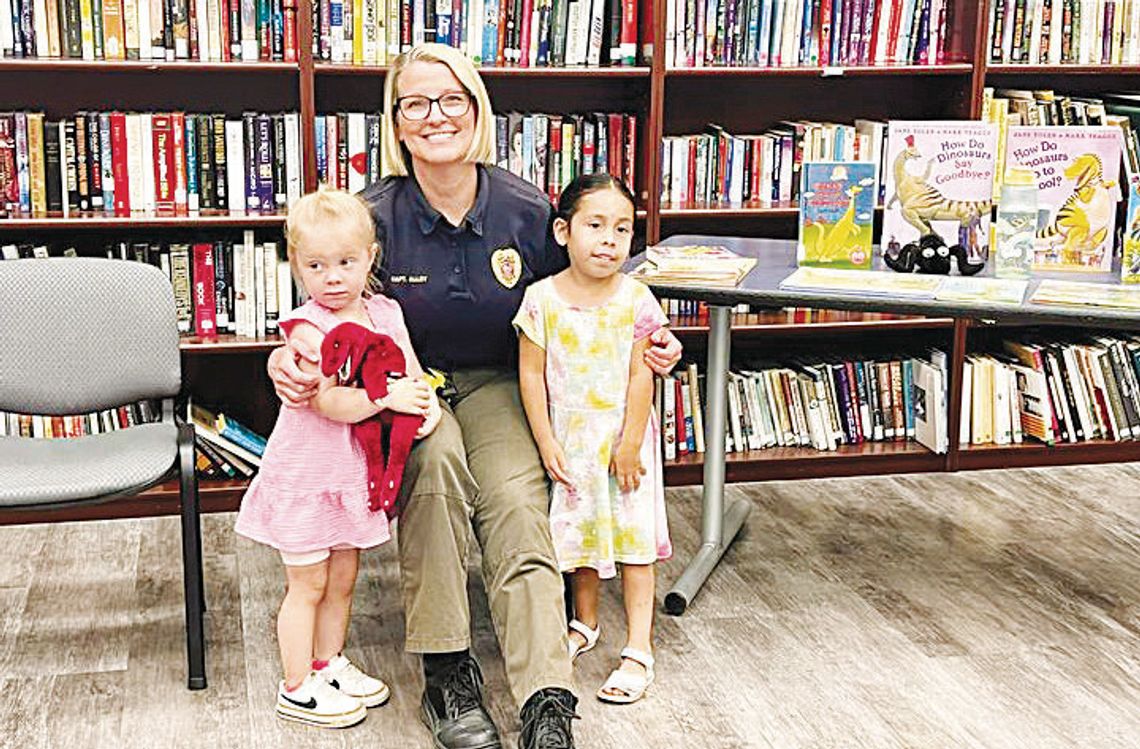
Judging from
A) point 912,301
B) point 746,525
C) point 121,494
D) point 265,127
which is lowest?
point 746,525

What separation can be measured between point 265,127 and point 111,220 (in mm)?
435

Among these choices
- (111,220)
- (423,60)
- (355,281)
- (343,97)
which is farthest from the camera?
(343,97)

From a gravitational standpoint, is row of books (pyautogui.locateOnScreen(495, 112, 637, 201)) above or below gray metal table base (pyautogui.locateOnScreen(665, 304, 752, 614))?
above

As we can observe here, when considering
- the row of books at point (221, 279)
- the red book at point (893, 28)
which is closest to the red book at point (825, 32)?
the red book at point (893, 28)

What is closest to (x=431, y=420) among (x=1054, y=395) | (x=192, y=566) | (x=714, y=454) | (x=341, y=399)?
(x=341, y=399)

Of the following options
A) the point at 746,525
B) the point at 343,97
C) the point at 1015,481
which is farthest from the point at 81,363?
the point at 1015,481

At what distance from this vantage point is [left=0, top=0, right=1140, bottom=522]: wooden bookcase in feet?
12.7

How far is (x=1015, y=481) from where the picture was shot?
425 cm

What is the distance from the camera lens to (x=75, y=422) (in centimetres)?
387

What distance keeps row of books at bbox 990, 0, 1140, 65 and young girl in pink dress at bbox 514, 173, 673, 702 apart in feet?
5.55

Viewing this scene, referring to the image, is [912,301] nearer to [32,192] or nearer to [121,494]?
[121,494]

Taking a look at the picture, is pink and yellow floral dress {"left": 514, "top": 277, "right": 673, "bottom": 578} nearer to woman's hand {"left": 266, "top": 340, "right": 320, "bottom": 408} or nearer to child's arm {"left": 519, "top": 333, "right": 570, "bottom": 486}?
child's arm {"left": 519, "top": 333, "right": 570, "bottom": 486}

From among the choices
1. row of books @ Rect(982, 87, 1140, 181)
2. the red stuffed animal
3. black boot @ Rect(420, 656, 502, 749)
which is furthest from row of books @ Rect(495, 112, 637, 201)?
black boot @ Rect(420, 656, 502, 749)

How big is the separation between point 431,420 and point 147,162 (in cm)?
137
